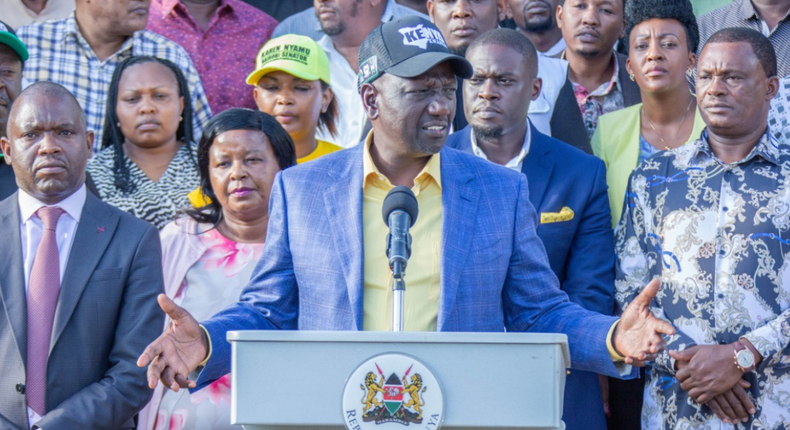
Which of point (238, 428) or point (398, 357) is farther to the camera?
point (238, 428)

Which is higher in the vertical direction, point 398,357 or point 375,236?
point 375,236

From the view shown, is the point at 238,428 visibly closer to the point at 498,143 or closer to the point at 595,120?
the point at 498,143

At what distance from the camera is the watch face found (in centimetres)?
430

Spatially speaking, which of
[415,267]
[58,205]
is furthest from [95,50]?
[415,267]

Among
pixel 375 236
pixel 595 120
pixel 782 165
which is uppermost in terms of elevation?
pixel 595 120

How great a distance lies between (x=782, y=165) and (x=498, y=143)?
1.32 metres

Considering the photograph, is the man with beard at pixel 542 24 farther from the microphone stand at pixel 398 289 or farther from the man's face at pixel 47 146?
the microphone stand at pixel 398 289

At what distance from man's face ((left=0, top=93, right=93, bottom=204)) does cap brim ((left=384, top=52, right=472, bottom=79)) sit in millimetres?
1819

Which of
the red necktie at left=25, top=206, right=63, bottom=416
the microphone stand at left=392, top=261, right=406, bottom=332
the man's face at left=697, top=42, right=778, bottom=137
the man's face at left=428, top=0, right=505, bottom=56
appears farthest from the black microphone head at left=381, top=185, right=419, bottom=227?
the man's face at left=428, top=0, right=505, bottom=56

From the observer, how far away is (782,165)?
15.2ft

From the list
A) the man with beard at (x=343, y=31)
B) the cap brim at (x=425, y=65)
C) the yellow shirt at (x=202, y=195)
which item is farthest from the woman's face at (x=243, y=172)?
the cap brim at (x=425, y=65)

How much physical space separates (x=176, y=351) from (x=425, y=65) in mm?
1166

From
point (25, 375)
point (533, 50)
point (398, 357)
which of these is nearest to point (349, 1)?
point (533, 50)

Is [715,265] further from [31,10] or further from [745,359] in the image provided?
[31,10]
